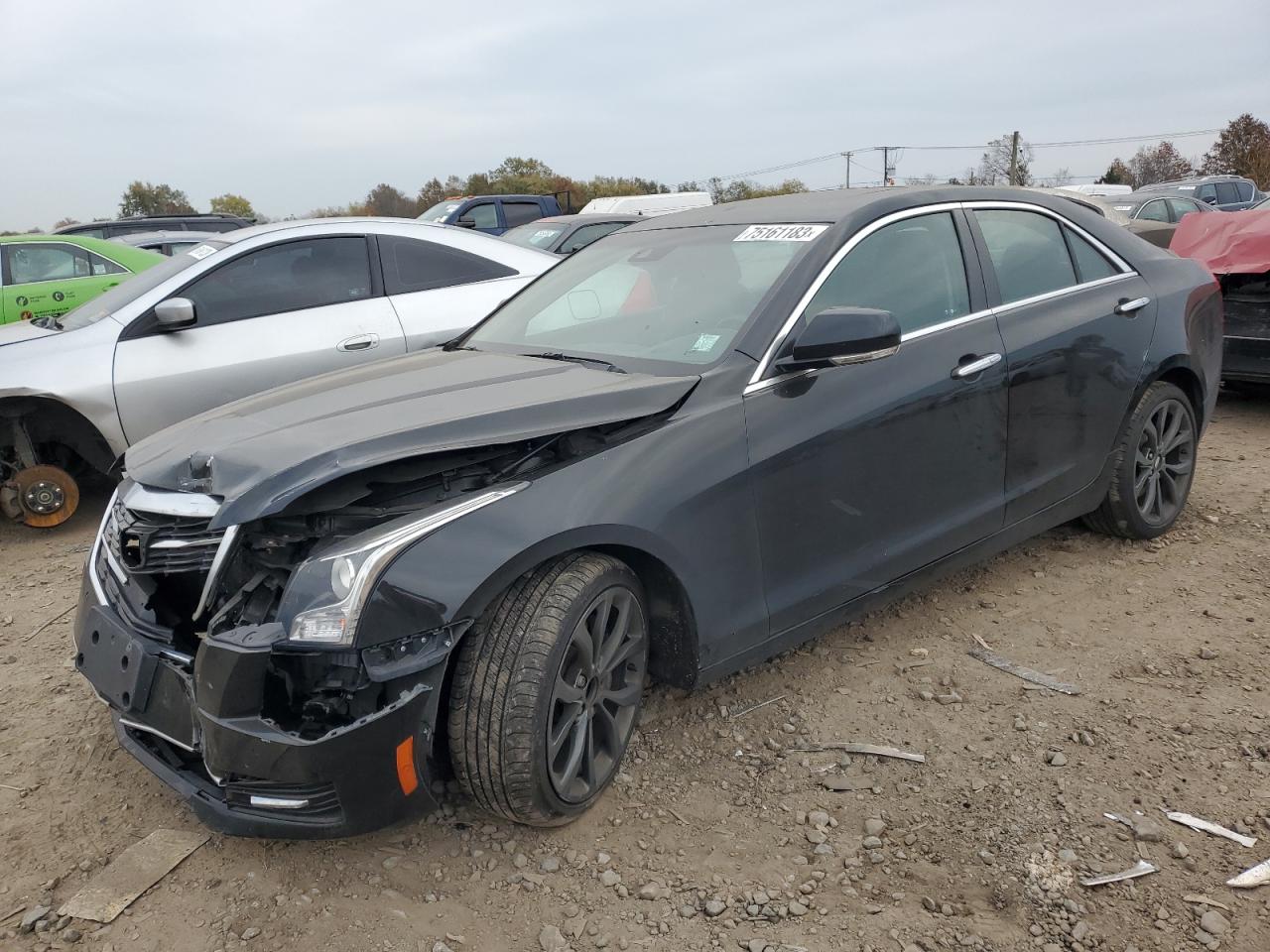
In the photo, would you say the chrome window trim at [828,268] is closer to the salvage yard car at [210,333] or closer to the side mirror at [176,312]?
the salvage yard car at [210,333]

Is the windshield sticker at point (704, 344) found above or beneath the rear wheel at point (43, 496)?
above

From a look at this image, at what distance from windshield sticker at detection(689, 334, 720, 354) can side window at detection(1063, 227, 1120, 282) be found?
1.87m

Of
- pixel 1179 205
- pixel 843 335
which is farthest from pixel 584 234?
pixel 1179 205

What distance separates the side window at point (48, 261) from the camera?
9.04m

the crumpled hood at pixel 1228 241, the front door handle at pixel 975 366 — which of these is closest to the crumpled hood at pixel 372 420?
the front door handle at pixel 975 366

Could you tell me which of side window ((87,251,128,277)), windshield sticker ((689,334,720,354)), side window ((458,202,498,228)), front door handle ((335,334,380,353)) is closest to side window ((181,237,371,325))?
front door handle ((335,334,380,353))

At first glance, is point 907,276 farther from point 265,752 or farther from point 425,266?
point 425,266

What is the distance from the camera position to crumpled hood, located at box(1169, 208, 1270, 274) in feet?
21.1

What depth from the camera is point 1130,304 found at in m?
4.04

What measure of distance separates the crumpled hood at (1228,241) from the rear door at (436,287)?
4362 millimetres

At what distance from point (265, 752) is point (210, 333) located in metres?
3.69

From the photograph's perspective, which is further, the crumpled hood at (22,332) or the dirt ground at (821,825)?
the crumpled hood at (22,332)

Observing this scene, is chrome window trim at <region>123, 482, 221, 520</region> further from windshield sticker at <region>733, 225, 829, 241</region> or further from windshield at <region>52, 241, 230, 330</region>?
windshield at <region>52, 241, 230, 330</region>

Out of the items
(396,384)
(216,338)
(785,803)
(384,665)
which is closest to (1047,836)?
(785,803)
